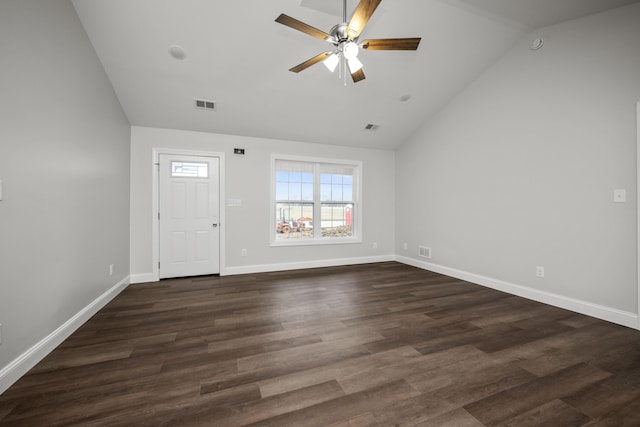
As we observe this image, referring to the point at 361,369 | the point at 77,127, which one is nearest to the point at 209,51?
the point at 77,127

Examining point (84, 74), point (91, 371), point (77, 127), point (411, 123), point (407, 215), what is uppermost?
point (411, 123)

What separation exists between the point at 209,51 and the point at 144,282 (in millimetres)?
3613

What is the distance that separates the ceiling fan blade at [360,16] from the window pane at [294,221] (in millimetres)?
3395

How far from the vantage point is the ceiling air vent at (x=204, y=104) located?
3.81 meters

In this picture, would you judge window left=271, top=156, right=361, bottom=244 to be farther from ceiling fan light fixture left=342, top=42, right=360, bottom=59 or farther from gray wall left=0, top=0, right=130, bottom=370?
ceiling fan light fixture left=342, top=42, right=360, bottom=59

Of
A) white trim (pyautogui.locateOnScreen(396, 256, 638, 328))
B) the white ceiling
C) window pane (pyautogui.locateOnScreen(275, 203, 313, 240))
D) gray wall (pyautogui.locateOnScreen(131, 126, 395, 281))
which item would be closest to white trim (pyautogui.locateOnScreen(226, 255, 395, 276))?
gray wall (pyautogui.locateOnScreen(131, 126, 395, 281))

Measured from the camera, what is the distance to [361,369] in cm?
185

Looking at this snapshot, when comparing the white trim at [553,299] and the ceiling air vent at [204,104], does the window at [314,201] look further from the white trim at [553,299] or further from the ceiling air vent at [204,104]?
the white trim at [553,299]

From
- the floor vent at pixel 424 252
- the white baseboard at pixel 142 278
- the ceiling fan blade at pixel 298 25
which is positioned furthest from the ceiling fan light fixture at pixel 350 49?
the white baseboard at pixel 142 278

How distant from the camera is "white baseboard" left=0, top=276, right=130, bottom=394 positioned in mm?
1661

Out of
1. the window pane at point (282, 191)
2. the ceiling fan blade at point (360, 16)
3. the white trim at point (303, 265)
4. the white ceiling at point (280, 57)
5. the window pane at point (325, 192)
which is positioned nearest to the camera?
the ceiling fan blade at point (360, 16)

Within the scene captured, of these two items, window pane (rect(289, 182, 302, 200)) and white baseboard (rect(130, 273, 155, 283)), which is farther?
window pane (rect(289, 182, 302, 200))

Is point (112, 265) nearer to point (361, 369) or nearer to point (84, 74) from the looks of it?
point (84, 74)

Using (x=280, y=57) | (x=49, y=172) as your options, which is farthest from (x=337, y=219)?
(x=49, y=172)
